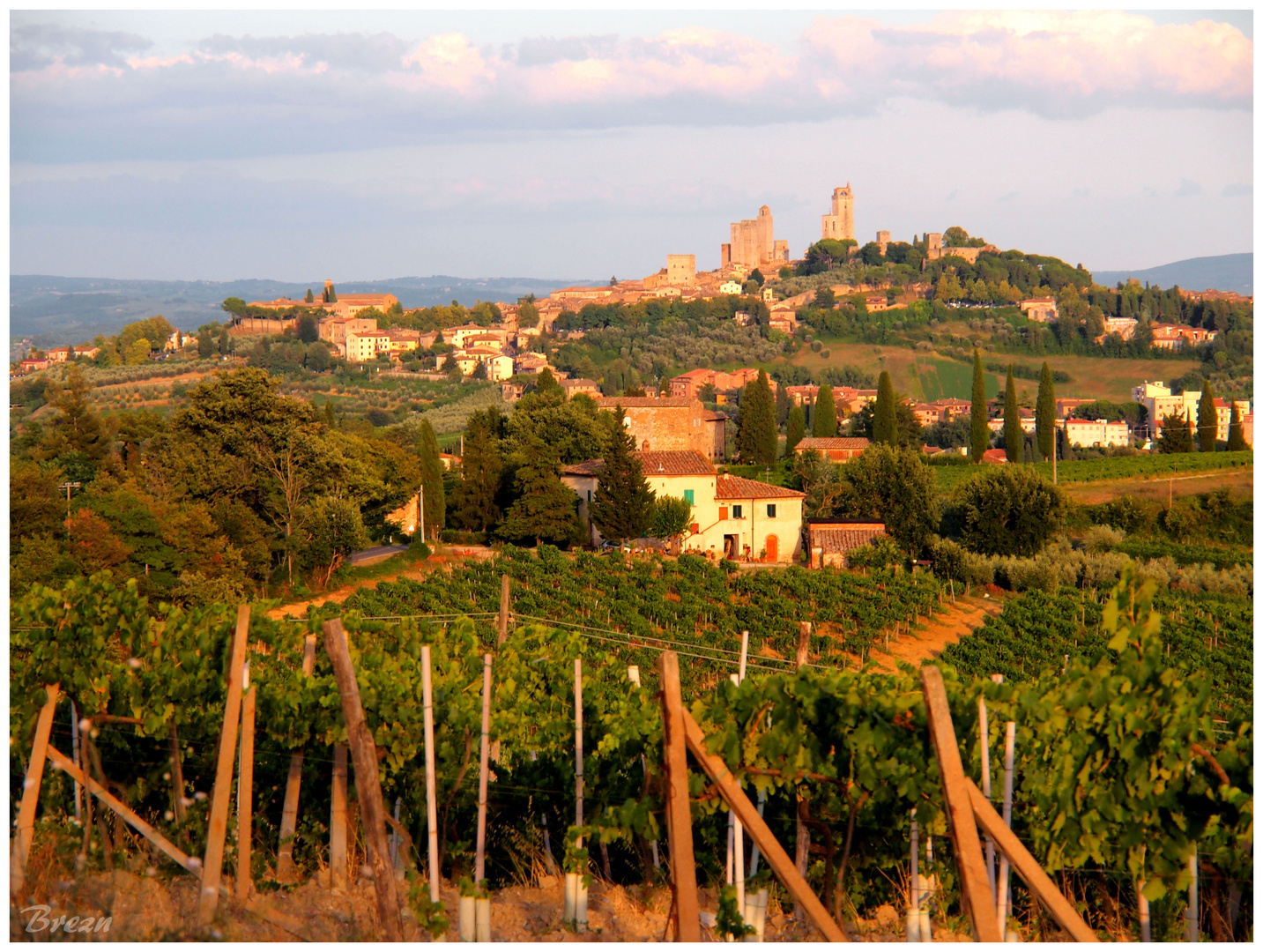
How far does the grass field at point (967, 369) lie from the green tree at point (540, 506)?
47.9m

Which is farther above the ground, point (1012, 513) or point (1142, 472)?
point (1012, 513)

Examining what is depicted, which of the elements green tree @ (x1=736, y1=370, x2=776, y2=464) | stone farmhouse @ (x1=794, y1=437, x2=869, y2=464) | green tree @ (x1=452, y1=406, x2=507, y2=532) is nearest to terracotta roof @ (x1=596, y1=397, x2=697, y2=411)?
green tree @ (x1=736, y1=370, x2=776, y2=464)

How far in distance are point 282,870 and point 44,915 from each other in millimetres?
894

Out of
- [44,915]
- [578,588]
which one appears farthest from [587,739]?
[578,588]

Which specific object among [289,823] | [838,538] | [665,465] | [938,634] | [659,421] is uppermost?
[289,823]

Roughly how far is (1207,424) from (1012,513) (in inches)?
802

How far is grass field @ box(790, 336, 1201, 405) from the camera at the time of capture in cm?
6900

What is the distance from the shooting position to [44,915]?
11.0ft

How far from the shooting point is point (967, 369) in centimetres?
7569

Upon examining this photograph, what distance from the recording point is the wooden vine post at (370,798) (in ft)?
11.0

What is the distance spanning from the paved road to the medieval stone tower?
124 m

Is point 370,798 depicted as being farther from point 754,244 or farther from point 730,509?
point 754,244

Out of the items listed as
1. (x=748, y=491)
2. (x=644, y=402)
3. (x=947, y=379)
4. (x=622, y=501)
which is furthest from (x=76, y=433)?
(x=947, y=379)

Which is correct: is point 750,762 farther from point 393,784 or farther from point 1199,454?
point 1199,454
